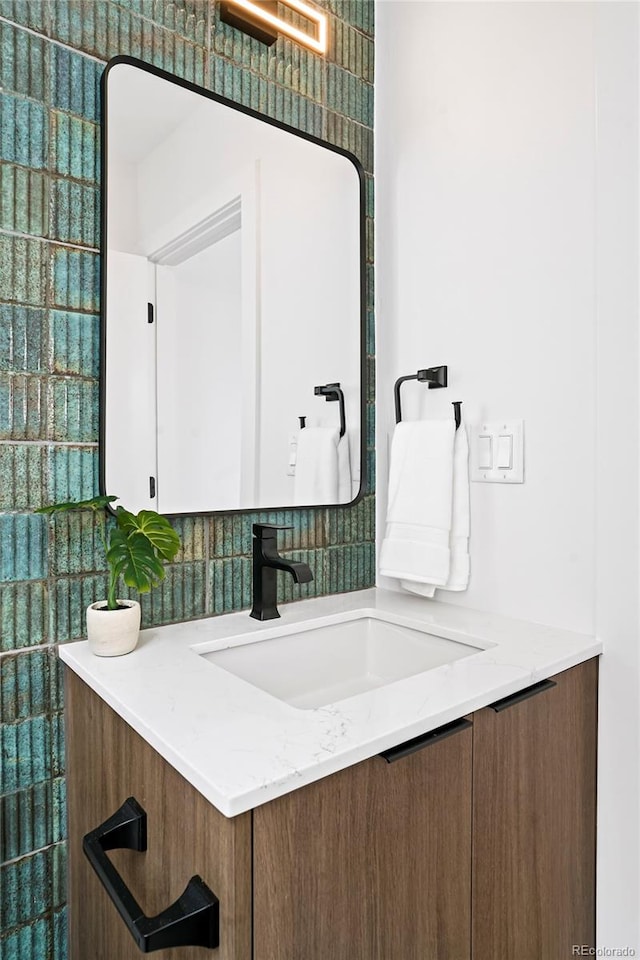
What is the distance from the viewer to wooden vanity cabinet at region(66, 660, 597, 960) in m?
0.68

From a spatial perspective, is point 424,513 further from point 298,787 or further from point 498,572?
point 298,787

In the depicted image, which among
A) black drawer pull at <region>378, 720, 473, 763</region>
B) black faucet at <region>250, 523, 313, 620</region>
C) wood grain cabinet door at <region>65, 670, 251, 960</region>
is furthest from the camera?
black faucet at <region>250, 523, 313, 620</region>

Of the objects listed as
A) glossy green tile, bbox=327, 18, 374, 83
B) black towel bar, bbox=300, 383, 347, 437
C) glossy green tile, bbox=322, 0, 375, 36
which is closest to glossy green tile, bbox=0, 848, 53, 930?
black towel bar, bbox=300, 383, 347, 437

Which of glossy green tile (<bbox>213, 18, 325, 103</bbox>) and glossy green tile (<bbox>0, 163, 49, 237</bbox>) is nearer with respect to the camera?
glossy green tile (<bbox>0, 163, 49, 237</bbox>)

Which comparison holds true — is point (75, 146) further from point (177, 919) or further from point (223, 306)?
point (177, 919)

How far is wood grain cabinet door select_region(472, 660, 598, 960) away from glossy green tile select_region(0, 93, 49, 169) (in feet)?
3.85

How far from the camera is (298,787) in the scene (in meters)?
0.67

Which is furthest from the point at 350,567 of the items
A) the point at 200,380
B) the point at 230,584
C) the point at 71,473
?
the point at 71,473

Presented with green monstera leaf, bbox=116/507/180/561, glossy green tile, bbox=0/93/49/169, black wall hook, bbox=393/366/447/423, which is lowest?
green monstera leaf, bbox=116/507/180/561

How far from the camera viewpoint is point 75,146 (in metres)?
1.11

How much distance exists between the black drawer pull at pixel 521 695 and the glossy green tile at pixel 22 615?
765 millimetres

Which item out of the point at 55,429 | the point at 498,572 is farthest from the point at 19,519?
the point at 498,572

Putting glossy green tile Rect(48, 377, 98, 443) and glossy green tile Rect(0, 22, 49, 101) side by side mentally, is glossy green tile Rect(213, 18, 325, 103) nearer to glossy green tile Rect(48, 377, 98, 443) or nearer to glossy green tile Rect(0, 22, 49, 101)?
glossy green tile Rect(0, 22, 49, 101)

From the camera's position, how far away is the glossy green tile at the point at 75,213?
1089mm
